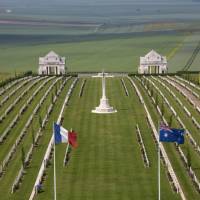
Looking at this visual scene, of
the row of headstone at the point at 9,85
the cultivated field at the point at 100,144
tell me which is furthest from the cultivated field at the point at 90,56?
the cultivated field at the point at 100,144

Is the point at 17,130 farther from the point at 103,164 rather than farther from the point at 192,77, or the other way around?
Result: the point at 192,77

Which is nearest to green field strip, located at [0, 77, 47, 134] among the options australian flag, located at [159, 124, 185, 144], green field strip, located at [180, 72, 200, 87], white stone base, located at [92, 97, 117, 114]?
white stone base, located at [92, 97, 117, 114]

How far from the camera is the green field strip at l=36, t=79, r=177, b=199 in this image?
45.9 metres

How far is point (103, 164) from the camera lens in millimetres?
52438

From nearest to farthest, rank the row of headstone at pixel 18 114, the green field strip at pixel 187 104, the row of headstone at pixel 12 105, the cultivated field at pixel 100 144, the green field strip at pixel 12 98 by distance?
the cultivated field at pixel 100 144 → the row of headstone at pixel 18 114 → the row of headstone at pixel 12 105 → the green field strip at pixel 187 104 → the green field strip at pixel 12 98

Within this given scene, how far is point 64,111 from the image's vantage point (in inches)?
2906

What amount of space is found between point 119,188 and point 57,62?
259 ft

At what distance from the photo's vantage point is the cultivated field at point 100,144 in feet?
154

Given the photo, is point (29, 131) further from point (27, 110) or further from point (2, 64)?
point (2, 64)

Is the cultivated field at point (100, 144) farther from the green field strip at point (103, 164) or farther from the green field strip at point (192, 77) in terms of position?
Result: the green field strip at point (192, 77)

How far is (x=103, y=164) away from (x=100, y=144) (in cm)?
634

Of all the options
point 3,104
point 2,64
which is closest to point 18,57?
point 2,64

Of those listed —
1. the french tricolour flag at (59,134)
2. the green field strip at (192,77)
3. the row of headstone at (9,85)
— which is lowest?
the row of headstone at (9,85)

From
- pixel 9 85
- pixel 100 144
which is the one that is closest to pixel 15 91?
pixel 9 85
